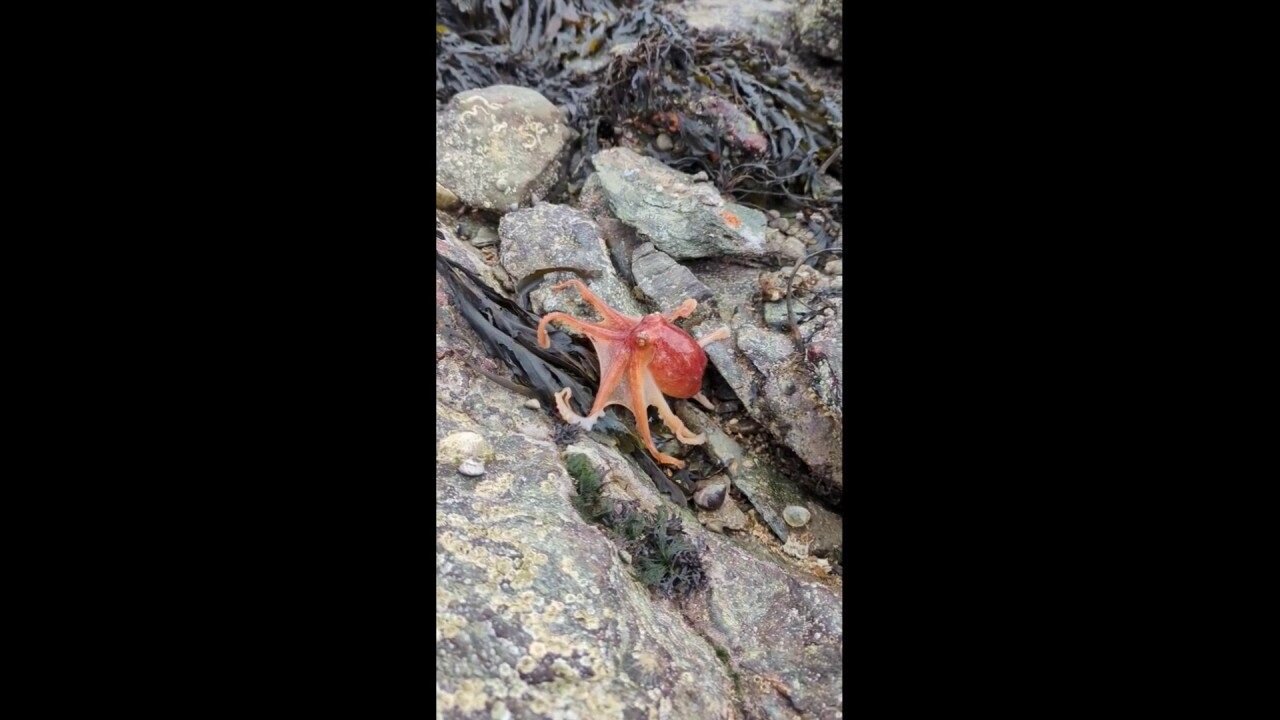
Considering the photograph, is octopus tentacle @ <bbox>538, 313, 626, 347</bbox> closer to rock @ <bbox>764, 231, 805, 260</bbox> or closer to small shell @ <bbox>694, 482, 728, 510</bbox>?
small shell @ <bbox>694, 482, 728, 510</bbox>

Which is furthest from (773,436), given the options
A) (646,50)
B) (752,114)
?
(646,50)

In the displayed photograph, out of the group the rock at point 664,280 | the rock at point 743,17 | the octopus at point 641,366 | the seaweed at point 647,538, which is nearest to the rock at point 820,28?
the rock at point 743,17

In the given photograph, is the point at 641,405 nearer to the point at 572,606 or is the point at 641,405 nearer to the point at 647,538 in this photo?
the point at 647,538

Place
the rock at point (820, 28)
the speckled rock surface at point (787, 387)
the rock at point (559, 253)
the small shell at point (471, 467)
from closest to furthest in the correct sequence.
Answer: the small shell at point (471, 467)
the speckled rock surface at point (787, 387)
the rock at point (559, 253)
the rock at point (820, 28)

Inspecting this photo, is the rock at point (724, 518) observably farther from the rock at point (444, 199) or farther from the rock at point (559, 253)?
the rock at point (444, 199)

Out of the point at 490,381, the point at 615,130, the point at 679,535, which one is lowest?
the point at 679,535

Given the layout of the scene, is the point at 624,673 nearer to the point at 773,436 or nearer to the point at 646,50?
the point at 773,436
